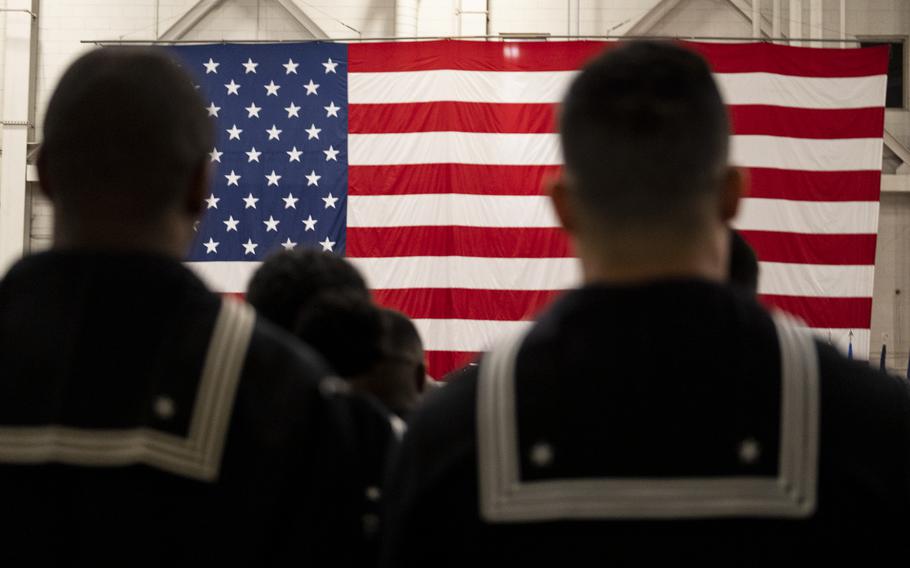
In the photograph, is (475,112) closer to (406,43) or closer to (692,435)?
(406,43)

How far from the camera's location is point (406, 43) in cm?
1123

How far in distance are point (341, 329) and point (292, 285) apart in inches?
9.9

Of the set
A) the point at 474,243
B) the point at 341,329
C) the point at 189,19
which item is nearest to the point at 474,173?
the point at 474,243

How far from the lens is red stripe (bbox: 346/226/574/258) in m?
10.9

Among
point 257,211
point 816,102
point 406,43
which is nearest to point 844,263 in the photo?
point 816,102

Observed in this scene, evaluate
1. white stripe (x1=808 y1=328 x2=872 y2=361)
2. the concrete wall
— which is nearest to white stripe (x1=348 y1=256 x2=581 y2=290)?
white stripe (x1=808 y1=328 x2=872 y2=361)

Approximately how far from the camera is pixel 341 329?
6.89 feet

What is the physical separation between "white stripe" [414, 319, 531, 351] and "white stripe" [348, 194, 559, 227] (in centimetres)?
92

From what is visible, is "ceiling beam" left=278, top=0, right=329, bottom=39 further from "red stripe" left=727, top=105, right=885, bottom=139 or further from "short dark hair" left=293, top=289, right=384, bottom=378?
"short dark hair" left=293, top=289, right=384, bottom=378

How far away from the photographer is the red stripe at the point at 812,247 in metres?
10.9

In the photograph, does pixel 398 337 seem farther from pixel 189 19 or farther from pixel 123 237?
pixel 189 19

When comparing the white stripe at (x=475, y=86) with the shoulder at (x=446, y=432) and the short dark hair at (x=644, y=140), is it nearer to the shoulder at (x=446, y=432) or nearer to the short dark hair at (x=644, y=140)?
the short dark hair at (x=644, y=140)

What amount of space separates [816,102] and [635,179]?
1058 cm

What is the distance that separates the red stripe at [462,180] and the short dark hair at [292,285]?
8.64m
